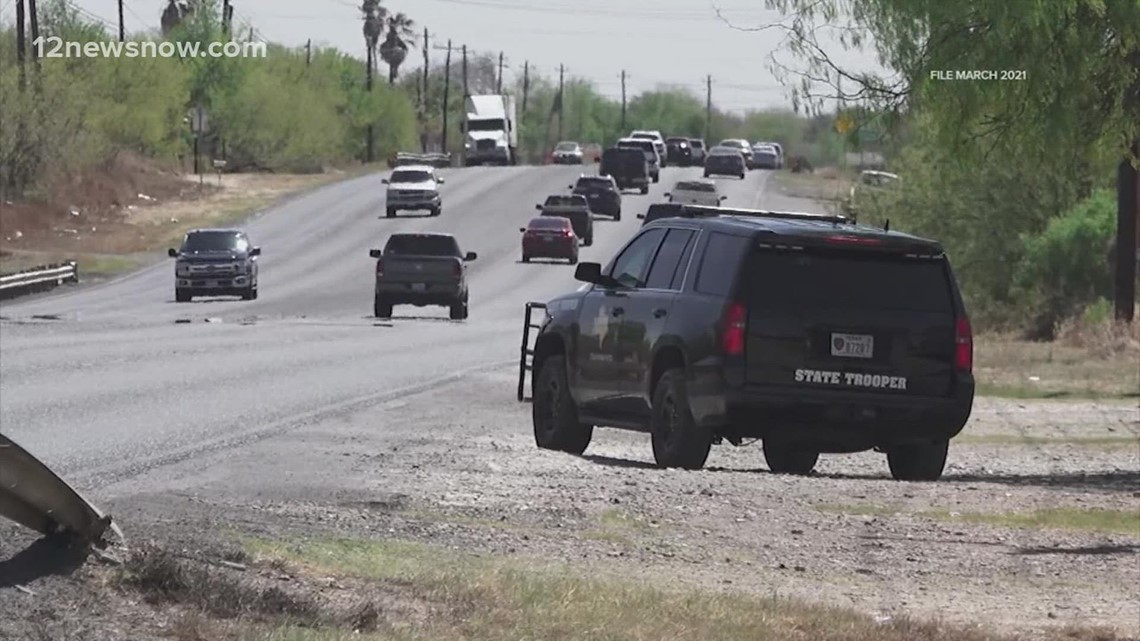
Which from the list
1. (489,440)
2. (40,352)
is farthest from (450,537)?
(40,352)

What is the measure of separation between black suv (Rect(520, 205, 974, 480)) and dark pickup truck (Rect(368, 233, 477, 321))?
101 ft

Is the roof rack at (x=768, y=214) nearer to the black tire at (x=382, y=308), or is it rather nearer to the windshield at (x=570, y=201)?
the black tire at (x=382, y=308)

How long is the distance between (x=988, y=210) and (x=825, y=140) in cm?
12824

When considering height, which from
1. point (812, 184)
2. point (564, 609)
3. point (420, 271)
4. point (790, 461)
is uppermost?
point (564, 609)

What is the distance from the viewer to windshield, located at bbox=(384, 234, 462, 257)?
153 feet

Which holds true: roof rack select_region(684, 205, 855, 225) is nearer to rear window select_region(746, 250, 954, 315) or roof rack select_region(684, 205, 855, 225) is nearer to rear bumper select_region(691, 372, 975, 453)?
rear window select_region(746, 250, 954, 315)

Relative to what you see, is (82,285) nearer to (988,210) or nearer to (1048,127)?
(988,210)

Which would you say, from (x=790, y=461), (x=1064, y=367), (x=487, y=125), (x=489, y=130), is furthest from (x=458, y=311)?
(x=489, y=130)

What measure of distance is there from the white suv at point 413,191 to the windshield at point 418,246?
4211cm

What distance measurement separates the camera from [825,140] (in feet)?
575

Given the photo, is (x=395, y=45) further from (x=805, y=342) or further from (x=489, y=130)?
(x=805, y=342)

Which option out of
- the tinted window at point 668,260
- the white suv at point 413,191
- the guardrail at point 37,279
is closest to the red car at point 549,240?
the white suv at point 413,191

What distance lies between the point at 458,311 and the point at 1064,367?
17.5 metres

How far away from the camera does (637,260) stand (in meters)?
16.8
